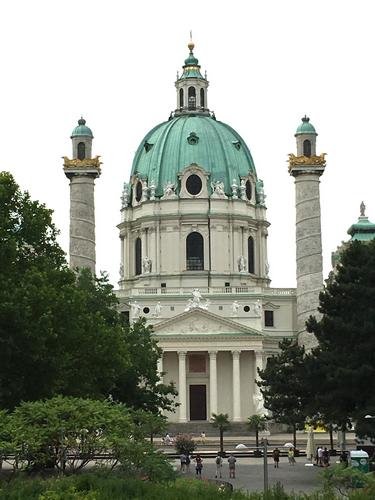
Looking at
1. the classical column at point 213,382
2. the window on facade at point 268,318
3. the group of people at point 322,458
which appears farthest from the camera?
the window on facade at point 268,318

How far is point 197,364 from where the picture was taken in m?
106

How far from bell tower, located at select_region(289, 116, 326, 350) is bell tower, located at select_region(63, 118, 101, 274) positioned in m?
18.3

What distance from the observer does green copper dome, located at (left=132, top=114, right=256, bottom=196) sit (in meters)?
116

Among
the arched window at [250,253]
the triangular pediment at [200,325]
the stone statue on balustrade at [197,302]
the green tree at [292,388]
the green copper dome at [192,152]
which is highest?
the green copper dome at [192,152]

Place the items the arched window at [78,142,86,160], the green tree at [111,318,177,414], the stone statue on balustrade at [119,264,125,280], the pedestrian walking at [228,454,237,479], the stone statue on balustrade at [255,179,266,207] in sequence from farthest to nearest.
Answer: the stone statue on balustrade at [255,179,266,207], the stone statue on balustrade at [119,264,125,280], the arched window at [78,142,86,160], the green tree at [111,318,177,414], the pedestrian walking at [228,454,237,479]

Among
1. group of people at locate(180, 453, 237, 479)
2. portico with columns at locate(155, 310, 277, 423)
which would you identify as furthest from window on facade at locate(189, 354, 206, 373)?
group of people at locate(180, 453, 237, 479)

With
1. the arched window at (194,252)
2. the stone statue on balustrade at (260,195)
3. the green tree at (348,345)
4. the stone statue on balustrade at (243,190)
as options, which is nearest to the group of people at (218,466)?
the green tree at (348,345)

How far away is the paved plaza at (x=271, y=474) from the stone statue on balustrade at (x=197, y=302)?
36541 millimetres

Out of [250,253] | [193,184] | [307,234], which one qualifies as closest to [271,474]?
[307,234]

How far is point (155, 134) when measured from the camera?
119625mm

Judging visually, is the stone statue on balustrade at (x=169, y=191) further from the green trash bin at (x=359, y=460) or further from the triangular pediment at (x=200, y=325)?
the green trash bin at (x=359, y=460)

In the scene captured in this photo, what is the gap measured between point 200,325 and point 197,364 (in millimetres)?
4147

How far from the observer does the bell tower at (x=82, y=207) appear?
102500mm

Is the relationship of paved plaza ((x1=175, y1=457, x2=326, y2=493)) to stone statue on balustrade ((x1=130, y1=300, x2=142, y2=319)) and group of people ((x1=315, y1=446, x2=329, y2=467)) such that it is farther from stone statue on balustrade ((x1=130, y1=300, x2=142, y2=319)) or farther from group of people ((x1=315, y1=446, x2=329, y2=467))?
stone statue on balustrade ((x1=130, y1=300, x2=142, y2=319))
